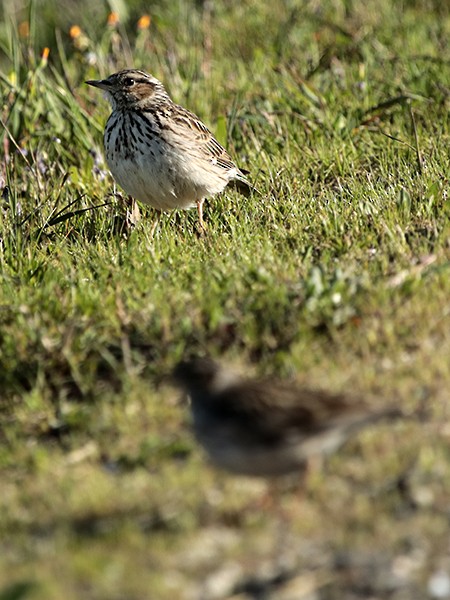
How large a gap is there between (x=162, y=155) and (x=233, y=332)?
2.41 metres

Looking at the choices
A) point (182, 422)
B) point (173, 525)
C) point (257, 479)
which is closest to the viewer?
point (173, 525)

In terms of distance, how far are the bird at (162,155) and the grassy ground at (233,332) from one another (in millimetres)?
182

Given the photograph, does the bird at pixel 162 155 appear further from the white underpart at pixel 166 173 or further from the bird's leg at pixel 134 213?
the bird's leg at pixel 134 213

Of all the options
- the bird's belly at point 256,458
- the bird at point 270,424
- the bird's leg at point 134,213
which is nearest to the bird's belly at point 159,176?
the bird's leg at point 134,213

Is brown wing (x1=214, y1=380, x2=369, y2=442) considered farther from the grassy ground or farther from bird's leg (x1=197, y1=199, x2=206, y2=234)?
bird's leg (x1=197, y1=199, x2=206, y2=234)

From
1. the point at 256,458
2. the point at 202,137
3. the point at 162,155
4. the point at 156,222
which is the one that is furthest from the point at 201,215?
the point at 256,458

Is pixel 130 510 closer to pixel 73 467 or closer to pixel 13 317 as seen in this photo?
pixel 73 467

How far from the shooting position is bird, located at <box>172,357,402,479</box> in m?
4.15

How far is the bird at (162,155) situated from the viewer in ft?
24.3

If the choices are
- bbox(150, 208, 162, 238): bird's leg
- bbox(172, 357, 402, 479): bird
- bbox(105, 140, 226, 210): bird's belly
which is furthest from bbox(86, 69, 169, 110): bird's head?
bbox(172, 357, 402, 479): bird

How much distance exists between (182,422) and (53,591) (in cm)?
125

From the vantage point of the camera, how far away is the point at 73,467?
4.76 m

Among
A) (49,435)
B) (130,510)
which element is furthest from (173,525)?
(49,435)

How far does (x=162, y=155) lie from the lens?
749 centimetres
